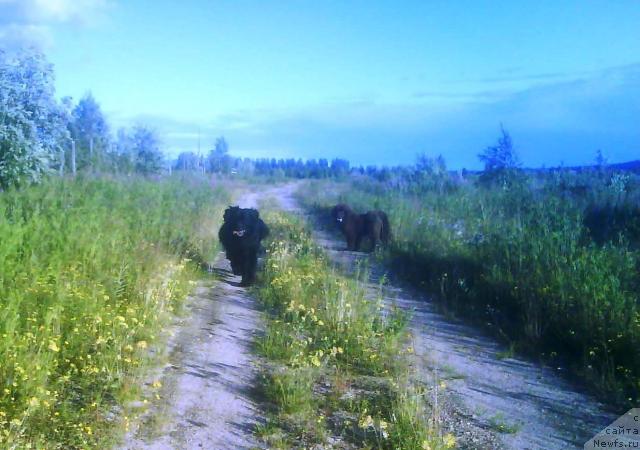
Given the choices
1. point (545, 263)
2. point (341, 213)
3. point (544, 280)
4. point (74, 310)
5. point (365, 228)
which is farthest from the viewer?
point (341, 213)

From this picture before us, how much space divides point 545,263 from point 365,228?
598 centimetres

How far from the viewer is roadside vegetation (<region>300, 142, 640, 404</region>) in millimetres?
6164

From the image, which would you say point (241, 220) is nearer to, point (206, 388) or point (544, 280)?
point (544, 280)

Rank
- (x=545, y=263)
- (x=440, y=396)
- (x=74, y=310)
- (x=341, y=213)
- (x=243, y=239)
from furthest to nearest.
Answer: (x=341, y=213), (x=243, y=239), (x=545, y=263), (x=74, y=310), (x=440, y=396)

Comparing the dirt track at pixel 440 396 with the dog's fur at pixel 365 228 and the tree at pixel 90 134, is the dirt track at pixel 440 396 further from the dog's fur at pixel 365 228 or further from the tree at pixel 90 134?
the tree at pixel 90 134

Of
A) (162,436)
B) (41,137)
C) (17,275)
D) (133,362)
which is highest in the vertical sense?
(41,137)

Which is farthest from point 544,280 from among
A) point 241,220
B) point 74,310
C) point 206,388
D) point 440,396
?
point 74,310

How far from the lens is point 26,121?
36.0 feet

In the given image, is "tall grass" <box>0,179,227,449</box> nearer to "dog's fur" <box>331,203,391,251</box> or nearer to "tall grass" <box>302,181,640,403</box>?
"tall grass" <box>302,181,640,403</box>

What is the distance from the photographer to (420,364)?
597 cm

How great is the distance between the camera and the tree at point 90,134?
17.9m

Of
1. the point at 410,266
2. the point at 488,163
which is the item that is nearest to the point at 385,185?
the point at 488,163

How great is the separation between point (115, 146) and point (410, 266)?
47.0 ft

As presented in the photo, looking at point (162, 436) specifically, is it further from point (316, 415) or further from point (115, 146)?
point (115, 146)
